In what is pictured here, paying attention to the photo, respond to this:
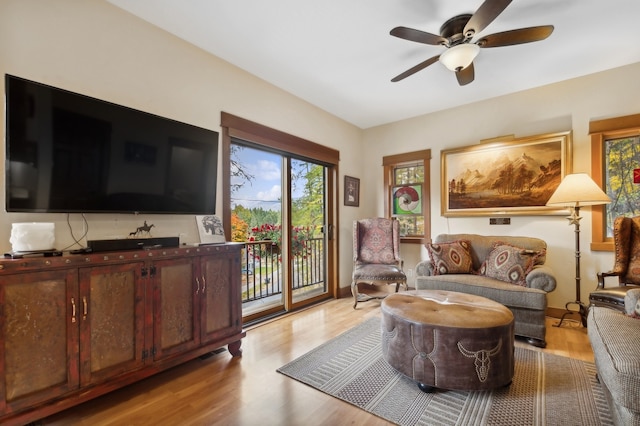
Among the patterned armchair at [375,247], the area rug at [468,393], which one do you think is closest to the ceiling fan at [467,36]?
the patterned armchair at [375,247]

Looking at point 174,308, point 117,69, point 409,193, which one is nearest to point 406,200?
point 409,193

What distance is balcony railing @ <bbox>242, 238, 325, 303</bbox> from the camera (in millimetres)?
3564

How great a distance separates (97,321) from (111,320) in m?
0.07

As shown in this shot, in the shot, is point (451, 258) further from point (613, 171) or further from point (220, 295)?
point (220, 295)

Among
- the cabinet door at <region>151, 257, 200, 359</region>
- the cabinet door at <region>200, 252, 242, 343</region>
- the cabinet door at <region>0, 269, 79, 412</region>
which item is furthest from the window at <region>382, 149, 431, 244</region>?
the cabinet door at <region>0, 269, 79, 412</region>

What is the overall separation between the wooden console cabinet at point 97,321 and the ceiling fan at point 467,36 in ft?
7.33

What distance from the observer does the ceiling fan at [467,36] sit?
72.4 inches

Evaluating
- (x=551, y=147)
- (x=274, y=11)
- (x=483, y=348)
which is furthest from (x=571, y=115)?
(x=274, y=11)

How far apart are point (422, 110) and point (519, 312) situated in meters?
2.88

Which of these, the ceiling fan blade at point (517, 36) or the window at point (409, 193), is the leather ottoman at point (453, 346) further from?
the window at point (409, 193)

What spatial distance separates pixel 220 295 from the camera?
2283mm

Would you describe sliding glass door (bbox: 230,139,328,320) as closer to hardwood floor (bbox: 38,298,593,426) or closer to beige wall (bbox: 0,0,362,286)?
beige wall (bbox: 0,0,362,286)

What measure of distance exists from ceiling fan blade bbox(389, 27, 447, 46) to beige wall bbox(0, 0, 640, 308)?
169 centimetres

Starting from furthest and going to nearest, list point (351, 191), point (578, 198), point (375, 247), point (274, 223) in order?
point (351, 191) → point (375, 247) → point (274, 223) → point (578, 198)
